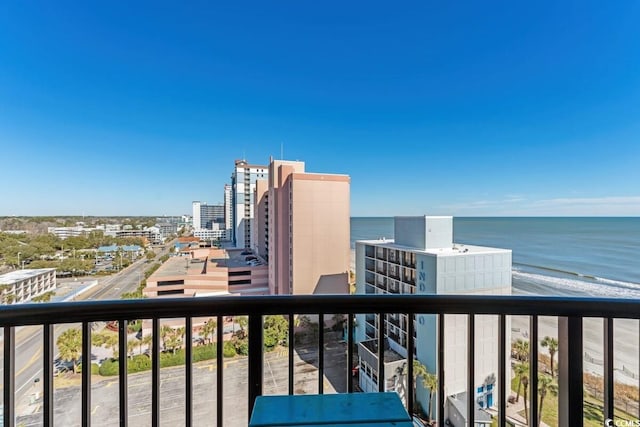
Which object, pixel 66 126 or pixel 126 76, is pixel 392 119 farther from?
pixel 66 126

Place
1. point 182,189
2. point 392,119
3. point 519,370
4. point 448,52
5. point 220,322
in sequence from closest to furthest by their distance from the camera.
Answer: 1. point 220,322
2. point 519,370
3. point 448,52
4. point 392,119
5. point 182,189

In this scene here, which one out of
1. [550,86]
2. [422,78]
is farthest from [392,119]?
[550,86]

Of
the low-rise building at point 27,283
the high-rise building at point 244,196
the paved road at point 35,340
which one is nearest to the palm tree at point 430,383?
the paved road at point 35,340

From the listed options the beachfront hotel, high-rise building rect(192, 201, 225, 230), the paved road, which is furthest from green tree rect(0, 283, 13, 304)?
high-rise building rect(192, 201, 225, 230)

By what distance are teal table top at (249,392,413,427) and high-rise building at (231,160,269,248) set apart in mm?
23211

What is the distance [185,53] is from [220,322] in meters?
5.98

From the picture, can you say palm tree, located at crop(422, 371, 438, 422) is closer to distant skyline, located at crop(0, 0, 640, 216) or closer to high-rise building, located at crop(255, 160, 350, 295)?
distant skyline, located at crop(0, 0, 640, 216)

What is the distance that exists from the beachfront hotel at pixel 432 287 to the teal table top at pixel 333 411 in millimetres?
4260

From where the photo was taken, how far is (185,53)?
17.0 feet

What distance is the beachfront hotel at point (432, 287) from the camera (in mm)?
5273

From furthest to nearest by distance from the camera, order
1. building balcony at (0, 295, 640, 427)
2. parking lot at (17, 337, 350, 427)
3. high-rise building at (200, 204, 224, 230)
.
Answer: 1. high-rise building at (200, 204, 224, 230)
2. parking lot at (17, 337, 350, 427)
3. building balcony at (0, 295, 640, 427)

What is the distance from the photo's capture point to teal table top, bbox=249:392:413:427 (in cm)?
52

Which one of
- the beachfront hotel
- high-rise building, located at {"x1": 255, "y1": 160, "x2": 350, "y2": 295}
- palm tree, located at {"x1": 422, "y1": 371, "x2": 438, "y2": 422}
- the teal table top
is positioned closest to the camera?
the teal table top

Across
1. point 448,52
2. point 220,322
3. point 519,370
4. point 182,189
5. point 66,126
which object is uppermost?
point 448,52
